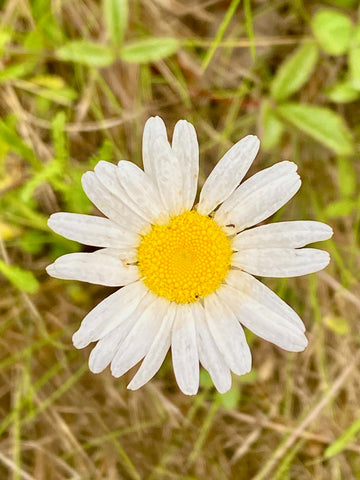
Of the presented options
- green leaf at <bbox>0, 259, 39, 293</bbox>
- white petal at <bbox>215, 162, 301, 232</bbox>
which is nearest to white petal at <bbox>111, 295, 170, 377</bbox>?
white petal at <bbox>215, 162, 301, 232</bbox>

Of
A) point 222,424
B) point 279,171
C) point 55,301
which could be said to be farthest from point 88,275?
point 222,424

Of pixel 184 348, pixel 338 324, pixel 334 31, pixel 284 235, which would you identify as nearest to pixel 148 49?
pixel 334 31

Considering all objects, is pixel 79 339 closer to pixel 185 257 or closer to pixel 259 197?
pixel 185 257

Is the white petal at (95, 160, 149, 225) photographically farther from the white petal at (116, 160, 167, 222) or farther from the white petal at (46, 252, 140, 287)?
the white petal at (46, 252, 140, 287)

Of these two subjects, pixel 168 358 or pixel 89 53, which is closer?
pixel 89 53

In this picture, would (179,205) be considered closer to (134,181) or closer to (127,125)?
(134,181)

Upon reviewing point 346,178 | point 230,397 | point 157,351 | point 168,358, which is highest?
point 157,351
